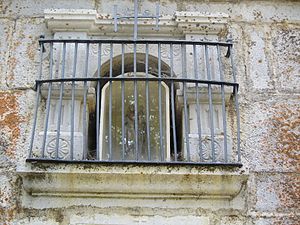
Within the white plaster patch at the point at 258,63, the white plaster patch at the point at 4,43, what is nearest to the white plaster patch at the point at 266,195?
the white plaster patch at the point at 258,63

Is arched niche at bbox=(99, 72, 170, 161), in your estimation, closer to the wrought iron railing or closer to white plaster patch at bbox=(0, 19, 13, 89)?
the wrought iron railing

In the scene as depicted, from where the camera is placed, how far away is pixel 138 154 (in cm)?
398

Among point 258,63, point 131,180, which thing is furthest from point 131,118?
point 258,63

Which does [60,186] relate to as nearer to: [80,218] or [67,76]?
[80,218]

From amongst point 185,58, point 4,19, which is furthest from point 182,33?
point 4,19

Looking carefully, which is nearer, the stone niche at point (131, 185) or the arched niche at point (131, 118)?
the stone niche at point (131, 185)

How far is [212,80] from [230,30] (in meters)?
0.57

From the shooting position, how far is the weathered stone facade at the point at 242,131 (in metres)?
3.65

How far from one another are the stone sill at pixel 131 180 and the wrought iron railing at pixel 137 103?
0.27 feet

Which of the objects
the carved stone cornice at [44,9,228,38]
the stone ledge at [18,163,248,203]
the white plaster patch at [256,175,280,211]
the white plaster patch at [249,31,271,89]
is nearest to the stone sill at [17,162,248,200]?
the stone ledge at [18,163,248,203]

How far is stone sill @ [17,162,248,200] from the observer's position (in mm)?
3635

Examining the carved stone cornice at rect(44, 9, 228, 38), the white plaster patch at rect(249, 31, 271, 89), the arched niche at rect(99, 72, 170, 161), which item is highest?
the carved stone cornice at rect(44, 9, 228, 38)

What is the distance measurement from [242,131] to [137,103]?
2.18ft

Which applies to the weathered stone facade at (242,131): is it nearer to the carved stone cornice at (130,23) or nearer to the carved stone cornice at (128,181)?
the carved stone cornice at (128,181)
